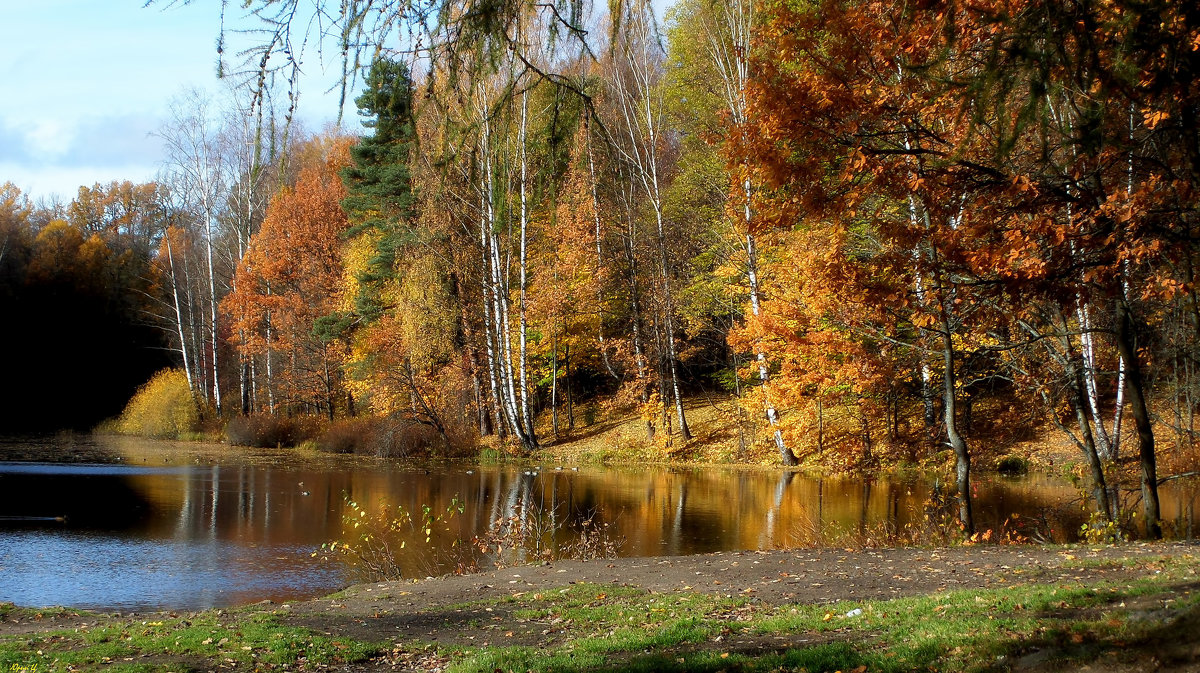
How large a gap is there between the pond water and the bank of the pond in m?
2.53

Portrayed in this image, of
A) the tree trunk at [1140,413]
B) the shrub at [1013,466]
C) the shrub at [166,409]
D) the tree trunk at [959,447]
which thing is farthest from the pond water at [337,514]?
the shrub at [166,409]

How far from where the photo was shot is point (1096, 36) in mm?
5883

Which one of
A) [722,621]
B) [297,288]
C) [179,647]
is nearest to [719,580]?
[722,621]

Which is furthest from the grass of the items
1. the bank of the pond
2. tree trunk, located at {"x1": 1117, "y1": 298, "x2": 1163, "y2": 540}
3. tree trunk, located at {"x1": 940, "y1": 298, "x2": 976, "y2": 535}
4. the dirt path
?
tree trunk, located at {"x1": 1117, "y1": 298, "x2": 1163, "y2": 540}

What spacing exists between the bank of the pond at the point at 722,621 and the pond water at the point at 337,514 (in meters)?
2.53

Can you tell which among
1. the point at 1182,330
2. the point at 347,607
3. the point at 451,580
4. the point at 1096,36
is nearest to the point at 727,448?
the point at 1182,330

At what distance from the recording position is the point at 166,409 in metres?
38.7

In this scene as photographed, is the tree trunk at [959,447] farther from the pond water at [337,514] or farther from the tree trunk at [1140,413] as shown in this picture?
the tree trunk at [1140,413]

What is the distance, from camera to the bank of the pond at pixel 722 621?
502 cm

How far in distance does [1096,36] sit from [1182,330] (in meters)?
8.79

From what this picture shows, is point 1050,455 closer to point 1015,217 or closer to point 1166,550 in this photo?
point 1166,550

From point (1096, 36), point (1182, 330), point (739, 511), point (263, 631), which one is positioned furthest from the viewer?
point (739, 511)

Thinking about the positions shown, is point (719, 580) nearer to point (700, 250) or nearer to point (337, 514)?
point (337, 514)

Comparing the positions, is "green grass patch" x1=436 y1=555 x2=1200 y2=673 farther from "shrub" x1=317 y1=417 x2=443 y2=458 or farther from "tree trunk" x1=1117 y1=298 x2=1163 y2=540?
"shrub" x1=317 y1=417 x2=443 y2=458
